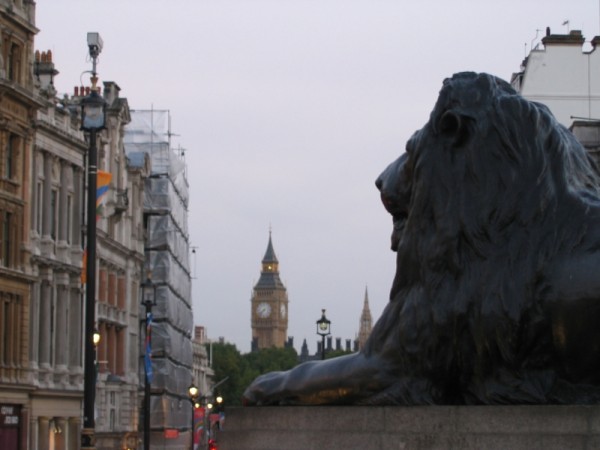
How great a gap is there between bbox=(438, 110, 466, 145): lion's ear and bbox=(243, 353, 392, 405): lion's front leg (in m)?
1.34

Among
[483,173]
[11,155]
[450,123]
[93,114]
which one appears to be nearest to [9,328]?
[11,155]

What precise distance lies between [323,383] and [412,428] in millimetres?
844

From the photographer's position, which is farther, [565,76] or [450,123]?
[565,76]

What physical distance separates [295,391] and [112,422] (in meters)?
49.3

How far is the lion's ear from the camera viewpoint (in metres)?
8.33

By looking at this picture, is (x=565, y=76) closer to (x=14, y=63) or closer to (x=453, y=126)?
(x=14, y=63)

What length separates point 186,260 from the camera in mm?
81000

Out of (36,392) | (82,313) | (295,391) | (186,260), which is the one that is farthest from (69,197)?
(295,391)

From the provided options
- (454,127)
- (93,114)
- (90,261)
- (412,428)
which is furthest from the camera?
(93,114)

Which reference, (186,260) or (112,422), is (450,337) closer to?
(112,422)

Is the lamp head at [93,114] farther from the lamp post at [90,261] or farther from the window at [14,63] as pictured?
the window at [14,63]

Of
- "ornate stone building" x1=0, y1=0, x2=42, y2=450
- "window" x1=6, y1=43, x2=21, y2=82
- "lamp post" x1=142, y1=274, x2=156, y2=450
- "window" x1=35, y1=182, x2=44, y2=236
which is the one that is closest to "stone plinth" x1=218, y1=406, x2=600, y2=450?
"lamp post" x1=142, y1=274, x2=156, y2=450

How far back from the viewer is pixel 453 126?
8.38m

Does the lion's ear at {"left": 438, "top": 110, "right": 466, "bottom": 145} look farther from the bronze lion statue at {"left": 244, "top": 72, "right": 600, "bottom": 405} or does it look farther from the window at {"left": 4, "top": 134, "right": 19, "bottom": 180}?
the window at {"left": 4, "top": 134, "right": 19, "bottom": 180}
